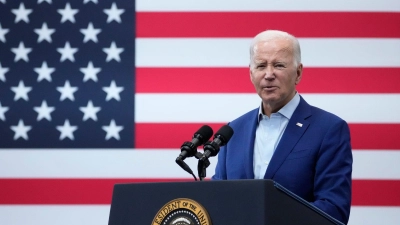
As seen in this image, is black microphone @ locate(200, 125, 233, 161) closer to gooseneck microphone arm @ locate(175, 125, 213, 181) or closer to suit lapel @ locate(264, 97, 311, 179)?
gooseneck microphone arm @ locate(175, 125, 213, 181)

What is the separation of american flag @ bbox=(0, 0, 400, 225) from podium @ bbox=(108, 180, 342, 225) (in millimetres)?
1913

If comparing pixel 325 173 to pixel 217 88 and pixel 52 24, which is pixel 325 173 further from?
pixel 52 24

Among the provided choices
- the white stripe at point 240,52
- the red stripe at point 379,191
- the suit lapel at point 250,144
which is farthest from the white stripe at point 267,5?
the suit lapel at point 250,144

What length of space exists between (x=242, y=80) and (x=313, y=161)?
152 centimetres

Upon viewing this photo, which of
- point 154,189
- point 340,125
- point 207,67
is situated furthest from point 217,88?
point 154,189

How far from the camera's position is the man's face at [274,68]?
2.29 meters

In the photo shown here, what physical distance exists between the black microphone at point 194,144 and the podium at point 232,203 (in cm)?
15

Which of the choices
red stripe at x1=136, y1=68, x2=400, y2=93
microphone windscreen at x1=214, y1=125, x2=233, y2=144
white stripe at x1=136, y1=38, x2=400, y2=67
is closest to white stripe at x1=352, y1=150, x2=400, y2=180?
red stripe at x1=136, y1=68, x2=400, y2=93

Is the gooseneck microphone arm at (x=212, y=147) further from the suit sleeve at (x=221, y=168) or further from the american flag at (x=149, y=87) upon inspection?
the american flag at (x=149, y=87)

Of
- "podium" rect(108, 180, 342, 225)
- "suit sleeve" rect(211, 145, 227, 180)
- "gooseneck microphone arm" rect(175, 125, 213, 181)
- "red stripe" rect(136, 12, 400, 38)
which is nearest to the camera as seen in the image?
"podium" rect(108, 180, 342, 225)

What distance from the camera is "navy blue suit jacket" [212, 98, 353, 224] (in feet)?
6.98

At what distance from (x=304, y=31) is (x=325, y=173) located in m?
1.69

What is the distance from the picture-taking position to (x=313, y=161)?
2221 millimetres

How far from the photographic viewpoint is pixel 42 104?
3.72 m
